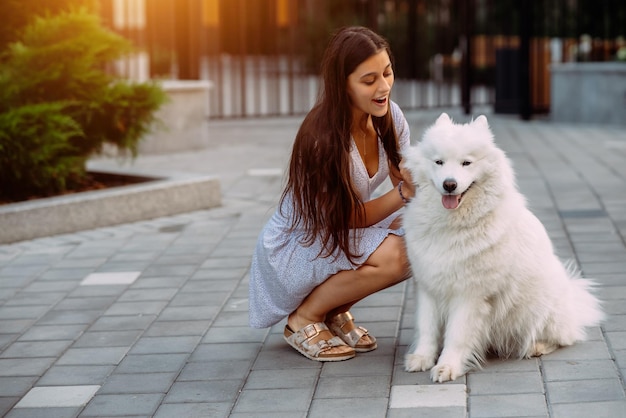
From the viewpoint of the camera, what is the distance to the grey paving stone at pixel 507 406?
4168 mm

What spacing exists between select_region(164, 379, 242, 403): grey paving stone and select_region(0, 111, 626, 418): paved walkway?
0.01m

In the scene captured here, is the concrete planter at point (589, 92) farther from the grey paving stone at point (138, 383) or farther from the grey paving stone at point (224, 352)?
the grey paving stone at point (138, 383)

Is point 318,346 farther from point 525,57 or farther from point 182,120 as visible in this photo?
point 525,57

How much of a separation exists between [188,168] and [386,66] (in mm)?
6991

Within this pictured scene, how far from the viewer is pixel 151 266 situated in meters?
7.15

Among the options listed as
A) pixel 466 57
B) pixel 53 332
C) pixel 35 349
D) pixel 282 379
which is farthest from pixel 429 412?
Answer: pixel 466 57

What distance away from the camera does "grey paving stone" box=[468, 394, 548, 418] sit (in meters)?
4.17

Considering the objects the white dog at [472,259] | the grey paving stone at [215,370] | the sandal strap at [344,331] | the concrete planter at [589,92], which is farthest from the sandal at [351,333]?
the concrete planter at [589,92]

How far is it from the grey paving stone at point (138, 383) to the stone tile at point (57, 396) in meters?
0.07

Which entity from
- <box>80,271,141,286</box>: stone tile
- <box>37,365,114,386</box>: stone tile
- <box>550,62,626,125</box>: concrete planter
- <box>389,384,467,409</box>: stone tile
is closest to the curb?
<box>80,271,141,286</box>: stone tile

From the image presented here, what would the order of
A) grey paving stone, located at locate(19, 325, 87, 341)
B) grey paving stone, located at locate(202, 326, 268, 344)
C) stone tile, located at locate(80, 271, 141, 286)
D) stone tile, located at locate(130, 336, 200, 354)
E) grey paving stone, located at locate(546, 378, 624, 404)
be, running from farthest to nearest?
stone tile, located at locate(80, 271, 141, 286), grey paving stone, located at locate(19, 325, 87, 341), grey paving stone, located at locate(202, 326, 268, 344), stone tile, located at locate(130, 336, 200, 354), grey paving stone, located at locate(546, 378, 624, 404)

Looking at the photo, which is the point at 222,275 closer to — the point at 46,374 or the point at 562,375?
the point at 46,374

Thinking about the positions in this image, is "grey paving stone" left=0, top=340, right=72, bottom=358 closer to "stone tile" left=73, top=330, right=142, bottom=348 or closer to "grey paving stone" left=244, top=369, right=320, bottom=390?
"stone tile" left=73, top=330, right=142, bottom=348

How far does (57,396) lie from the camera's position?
467cm
